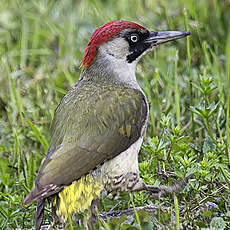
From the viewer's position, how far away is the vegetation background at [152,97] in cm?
378

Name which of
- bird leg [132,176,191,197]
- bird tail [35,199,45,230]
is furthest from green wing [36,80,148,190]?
bird leg [132,176,191,197]

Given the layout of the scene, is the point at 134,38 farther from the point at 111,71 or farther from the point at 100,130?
the point at 100,130

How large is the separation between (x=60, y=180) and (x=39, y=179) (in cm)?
13

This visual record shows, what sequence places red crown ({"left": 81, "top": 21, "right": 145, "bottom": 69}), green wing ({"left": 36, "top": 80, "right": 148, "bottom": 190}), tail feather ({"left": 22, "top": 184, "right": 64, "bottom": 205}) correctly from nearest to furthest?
tail feather ({"left": 22, "top": 184, "right": 64, "bottom": 205}) → green wing ({"left": 36, "top": 80, "right": 148, "bottom": 190}) → red crown ({"left": 81, "top": 21, "right": 145, "bottom": 69})

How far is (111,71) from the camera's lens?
434cm

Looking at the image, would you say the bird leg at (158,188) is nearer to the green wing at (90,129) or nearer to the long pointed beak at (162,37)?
the green wing at (90,129)

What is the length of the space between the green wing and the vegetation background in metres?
0.20

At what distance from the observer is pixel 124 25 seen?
4.33 meters

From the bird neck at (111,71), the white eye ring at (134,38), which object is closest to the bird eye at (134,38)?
the white eye ring at (134,38)

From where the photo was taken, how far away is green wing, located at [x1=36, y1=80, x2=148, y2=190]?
3613mm

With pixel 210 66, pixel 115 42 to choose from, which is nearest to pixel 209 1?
pixel 210 66

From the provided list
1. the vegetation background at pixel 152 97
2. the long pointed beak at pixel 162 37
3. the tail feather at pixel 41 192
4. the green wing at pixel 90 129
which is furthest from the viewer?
the long pointed beak at pixel 162 37

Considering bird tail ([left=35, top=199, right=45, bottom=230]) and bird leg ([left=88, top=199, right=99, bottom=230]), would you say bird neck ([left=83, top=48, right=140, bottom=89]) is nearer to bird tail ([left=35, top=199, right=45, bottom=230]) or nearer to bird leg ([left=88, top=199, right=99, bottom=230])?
bird leg ([left=88, top=199, right=99, bottom=230])

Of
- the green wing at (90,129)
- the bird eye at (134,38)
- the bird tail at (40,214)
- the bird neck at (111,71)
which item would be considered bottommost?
the bird tail at (40,214)
